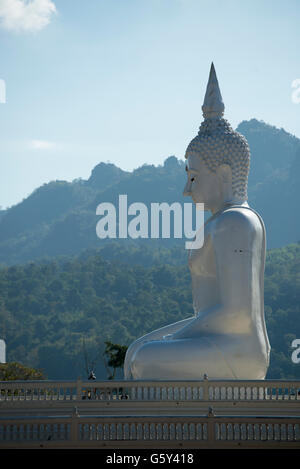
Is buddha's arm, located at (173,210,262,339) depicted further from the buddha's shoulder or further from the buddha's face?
the buddha's face

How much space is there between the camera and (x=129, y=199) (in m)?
103

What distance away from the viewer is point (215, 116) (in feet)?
32.8

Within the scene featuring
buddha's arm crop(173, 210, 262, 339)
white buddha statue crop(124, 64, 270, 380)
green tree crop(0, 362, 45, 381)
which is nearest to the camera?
white buddha statue crop(124, 64, 270, 380)

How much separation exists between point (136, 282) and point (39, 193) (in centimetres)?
5856

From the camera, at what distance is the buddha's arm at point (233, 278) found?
348 inches

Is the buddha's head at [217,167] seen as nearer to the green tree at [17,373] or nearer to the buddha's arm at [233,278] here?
the buddha's arm at [233,278]

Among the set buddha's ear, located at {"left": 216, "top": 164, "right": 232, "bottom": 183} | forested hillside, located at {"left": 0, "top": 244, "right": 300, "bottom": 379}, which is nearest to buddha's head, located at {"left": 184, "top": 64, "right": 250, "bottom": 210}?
buddha's ear, located at {"left": 216, "top": 164, "right": 232, "bottom": 183}

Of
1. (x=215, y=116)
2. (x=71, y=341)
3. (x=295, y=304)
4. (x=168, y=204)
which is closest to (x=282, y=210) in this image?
(x=168, y=204)

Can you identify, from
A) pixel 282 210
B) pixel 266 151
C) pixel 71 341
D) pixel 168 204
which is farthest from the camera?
pixel 266 151

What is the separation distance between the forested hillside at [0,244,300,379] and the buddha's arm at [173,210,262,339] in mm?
36757

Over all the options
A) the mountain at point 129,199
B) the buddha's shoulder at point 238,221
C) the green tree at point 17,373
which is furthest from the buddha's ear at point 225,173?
the mountain at point 129,199

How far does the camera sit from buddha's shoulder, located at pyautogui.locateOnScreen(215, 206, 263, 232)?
29.5ft

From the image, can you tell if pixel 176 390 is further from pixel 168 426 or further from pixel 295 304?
pixel 295 304

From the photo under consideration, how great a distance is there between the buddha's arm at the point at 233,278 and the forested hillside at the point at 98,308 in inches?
1447
